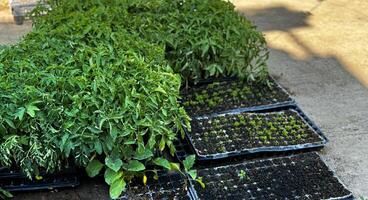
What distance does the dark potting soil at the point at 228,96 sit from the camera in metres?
→ 3.12

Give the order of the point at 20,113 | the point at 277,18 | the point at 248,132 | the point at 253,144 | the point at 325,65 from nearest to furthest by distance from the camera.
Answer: the point at 20,113 → the point at 253,144 → the point at 248,132 → the point at 325,65 → the point at 277,18

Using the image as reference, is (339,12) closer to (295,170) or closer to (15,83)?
(295,170)

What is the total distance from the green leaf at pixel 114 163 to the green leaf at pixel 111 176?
0.05 m

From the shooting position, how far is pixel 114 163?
2.23 meters

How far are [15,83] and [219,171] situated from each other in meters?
1.08

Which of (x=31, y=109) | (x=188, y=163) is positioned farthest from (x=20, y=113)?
(x=188, y=163)

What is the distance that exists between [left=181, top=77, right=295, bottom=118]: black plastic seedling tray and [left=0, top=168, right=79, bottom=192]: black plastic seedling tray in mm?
879

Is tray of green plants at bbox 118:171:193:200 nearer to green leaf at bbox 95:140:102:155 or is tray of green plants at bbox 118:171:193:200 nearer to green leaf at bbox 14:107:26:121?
green leaf at bbox 95:140:102:155

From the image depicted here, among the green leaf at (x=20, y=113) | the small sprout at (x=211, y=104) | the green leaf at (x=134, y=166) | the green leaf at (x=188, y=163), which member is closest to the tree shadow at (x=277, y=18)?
the small sprout at (x=211, y=104)

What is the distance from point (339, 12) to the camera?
4945 mm

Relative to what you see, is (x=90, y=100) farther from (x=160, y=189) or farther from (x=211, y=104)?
(x=211, y=104)

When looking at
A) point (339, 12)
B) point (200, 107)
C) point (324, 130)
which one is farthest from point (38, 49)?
point (339, 12)

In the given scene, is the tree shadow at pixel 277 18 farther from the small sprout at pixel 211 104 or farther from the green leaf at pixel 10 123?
the green leaf at pixel 10 123

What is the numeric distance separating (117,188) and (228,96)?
122cm
